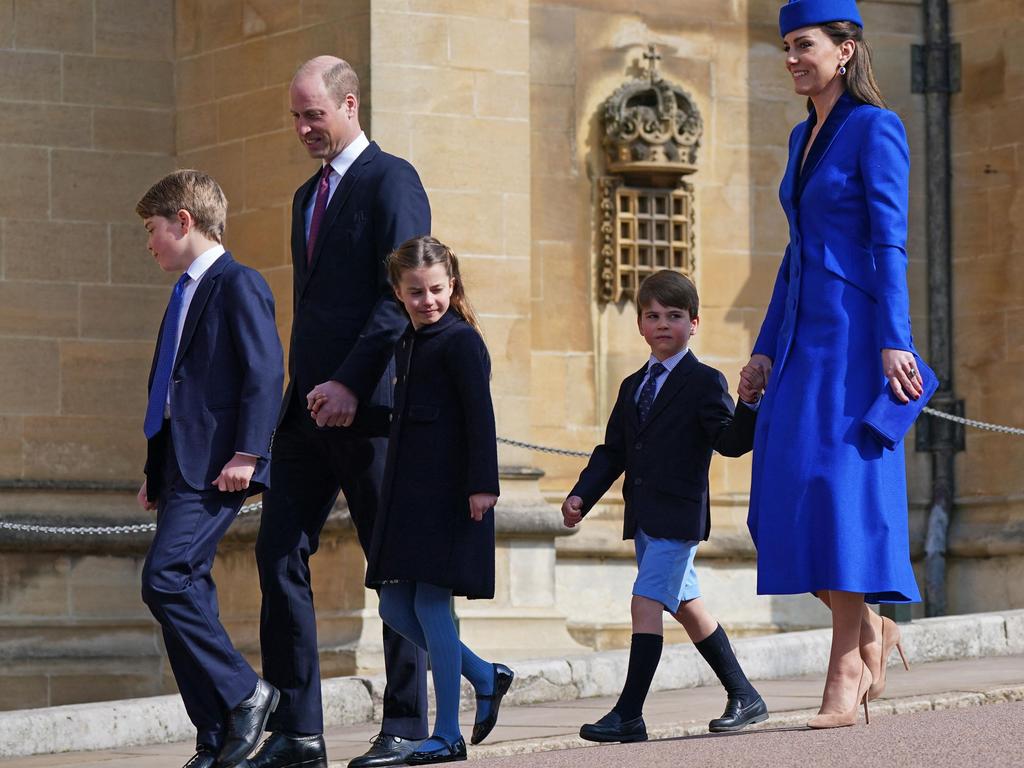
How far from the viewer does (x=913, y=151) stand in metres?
12.1

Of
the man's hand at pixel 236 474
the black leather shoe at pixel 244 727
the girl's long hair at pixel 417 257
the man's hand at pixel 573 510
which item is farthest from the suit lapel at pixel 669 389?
the black leather shoe at pixel 244 727

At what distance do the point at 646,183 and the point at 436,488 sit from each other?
5.40m

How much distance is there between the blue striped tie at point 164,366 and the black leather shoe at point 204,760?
2.60ft

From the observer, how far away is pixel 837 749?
5340 mm

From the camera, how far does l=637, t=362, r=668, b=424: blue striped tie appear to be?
668 centimetres

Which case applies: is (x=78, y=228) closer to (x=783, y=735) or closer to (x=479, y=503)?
(x=479, y=503)

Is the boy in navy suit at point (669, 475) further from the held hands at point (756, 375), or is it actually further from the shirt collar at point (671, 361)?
the held hands at point (756, 375)

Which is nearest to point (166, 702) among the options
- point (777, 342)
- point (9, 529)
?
point (777, 342)

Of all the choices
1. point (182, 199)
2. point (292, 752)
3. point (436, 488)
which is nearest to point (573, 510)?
point (436, 488)

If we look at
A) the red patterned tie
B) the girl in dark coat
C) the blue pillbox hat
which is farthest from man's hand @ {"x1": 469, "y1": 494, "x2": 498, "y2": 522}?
the blue pillbox hat

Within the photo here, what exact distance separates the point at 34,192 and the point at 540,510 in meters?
2.85

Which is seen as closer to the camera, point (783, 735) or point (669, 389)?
point (783, 735)

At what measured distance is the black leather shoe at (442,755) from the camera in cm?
586

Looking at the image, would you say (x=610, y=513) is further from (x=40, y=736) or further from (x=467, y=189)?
(x=40, y=736)
